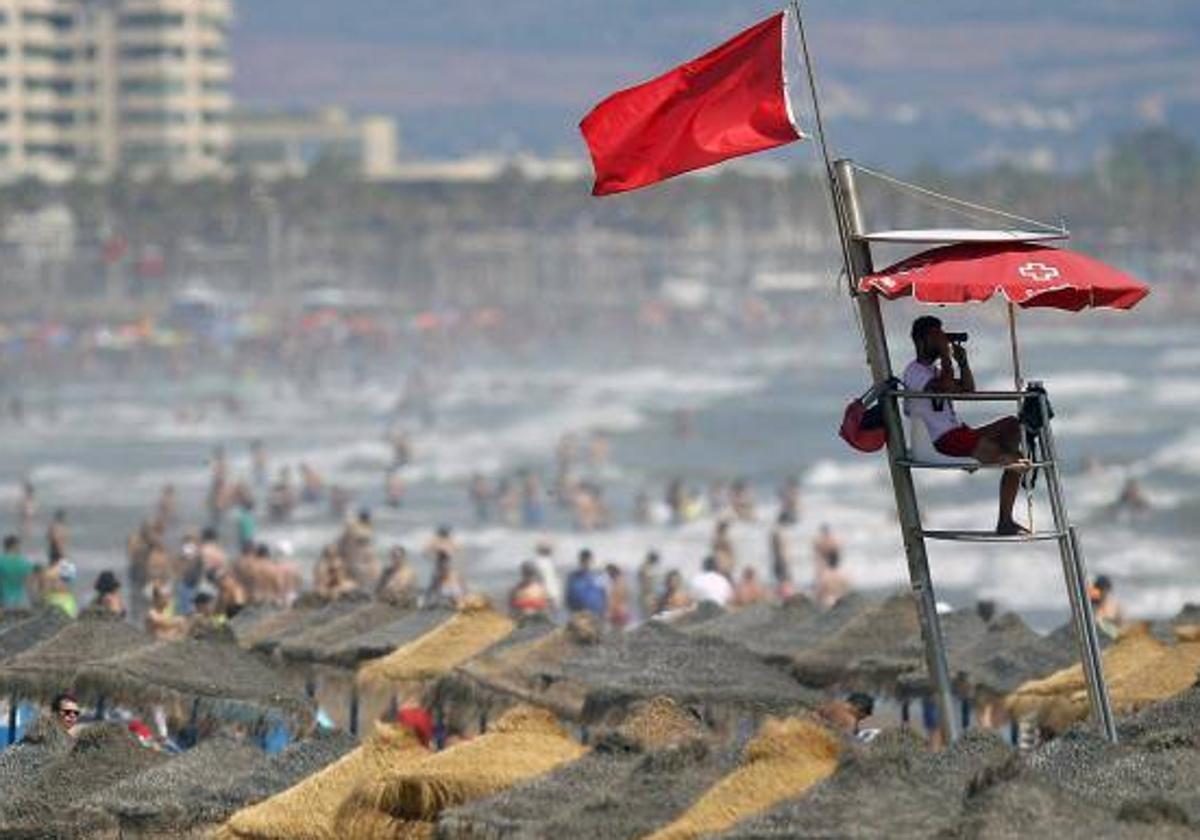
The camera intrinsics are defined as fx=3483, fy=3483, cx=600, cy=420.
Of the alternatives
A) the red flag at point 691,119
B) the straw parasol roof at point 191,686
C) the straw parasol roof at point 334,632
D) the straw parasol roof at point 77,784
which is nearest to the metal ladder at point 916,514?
the red flag at point 691,119

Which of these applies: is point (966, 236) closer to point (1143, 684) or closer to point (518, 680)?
point (1143, 684)

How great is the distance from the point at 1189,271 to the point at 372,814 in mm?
159591

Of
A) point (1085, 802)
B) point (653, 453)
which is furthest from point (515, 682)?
point (653, 453)

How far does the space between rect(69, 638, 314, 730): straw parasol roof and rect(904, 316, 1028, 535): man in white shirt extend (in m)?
5.80

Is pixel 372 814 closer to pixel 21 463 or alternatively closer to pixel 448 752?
pixel 448 752

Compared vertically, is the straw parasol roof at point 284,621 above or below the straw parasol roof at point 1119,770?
below

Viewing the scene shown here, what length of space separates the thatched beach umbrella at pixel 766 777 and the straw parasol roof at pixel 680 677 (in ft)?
15.5

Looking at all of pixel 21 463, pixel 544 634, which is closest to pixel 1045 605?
pixel 544 634

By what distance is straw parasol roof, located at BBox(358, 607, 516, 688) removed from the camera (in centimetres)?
1795

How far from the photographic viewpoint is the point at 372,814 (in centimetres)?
1185

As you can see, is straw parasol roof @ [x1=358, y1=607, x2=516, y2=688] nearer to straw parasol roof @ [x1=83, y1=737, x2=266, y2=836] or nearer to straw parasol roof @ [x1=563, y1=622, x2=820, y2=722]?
straw parasol roof @ [x1=563, y1=622, x2=820, y2=722]

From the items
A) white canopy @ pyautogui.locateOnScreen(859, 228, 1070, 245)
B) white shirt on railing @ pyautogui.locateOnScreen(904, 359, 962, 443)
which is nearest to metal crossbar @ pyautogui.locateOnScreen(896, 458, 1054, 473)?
white shirt on railing @ pyautogui.locateOnScreen(904, 359, 962, 443)

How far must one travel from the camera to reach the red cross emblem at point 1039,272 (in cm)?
1152

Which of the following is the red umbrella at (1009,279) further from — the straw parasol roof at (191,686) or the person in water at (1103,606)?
the person in water at (1103,606)
